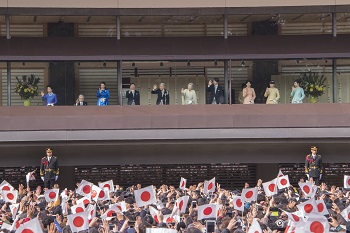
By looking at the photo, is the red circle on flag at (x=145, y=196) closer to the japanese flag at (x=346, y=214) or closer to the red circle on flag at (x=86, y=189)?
the japanese flag at (x=346, y=214)

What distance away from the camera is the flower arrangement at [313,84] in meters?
45.8

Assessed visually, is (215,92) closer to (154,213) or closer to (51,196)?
(51,196)

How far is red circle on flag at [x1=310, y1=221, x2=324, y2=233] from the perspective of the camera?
18.8 meters

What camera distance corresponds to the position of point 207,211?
2397 cm

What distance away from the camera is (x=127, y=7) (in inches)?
1925

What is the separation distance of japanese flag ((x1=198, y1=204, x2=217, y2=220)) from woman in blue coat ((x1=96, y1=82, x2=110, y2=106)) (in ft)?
74.1

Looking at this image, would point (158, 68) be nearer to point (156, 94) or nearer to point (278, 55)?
point (156, 94)

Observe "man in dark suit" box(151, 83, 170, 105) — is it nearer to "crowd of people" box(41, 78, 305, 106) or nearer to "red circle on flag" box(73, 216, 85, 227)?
"crowd of people" box(41, 78, 305, 106)

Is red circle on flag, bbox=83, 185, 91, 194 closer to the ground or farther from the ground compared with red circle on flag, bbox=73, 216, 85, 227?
closer to the ground

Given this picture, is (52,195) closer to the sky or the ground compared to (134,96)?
closer to the ground

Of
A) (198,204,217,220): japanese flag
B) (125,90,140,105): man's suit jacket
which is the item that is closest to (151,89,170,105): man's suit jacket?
(125,90,140,105): man's suit jacket

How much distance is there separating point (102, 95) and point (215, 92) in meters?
4.83

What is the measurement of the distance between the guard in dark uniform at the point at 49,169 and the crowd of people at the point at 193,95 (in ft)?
12.9

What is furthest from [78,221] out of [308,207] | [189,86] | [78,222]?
[189,86]
